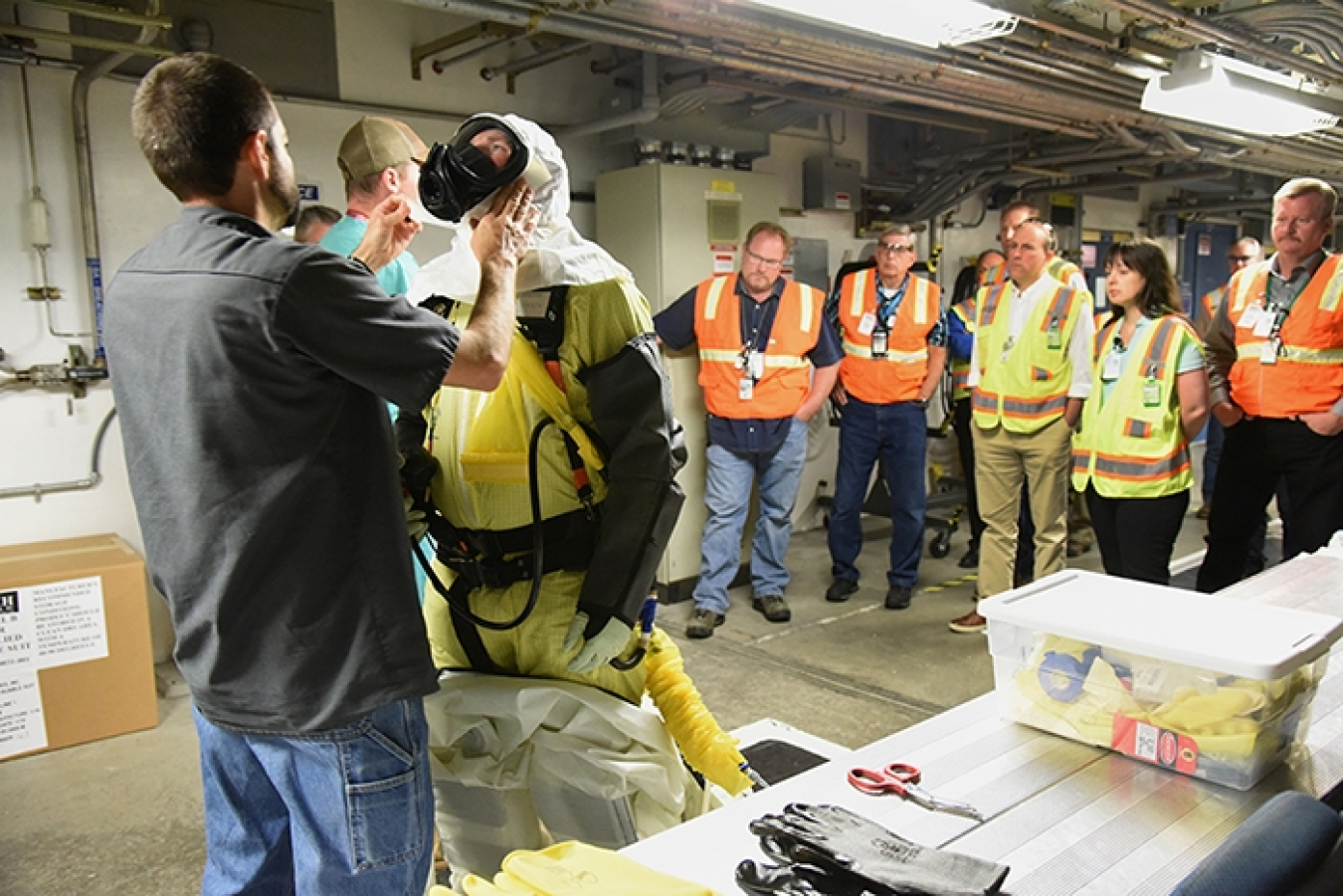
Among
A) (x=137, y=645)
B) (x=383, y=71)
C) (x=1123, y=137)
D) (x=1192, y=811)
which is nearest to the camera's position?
(x=1192, y=811)

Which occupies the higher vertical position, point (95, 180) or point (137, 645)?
point (95, 180)

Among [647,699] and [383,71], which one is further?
[383,71]

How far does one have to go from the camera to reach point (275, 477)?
4.15 feet

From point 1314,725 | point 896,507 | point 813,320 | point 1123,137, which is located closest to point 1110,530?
point 896,507

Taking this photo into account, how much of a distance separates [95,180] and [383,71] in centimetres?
130

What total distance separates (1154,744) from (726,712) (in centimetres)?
224

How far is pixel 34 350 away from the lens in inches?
139

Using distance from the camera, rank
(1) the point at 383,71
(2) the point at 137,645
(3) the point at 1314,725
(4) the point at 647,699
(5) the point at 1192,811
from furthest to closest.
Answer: (1) the point at 383,71 < (2) the point at 137,645 < (4) the point at 647,699 < (3) the point at 1314,725 < (5) the point at 1192,811

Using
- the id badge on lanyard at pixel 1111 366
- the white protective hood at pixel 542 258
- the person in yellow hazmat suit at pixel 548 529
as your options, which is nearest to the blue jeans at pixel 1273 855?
the person in yellow hazmat suit at pixel 548 529

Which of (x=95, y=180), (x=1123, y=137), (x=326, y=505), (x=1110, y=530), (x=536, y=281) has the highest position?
(x=1123, y=137)

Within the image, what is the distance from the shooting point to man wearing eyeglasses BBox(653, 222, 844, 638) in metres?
4.32

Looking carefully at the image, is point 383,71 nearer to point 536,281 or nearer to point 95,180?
point 95,180

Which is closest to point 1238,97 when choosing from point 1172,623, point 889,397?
point 889,397

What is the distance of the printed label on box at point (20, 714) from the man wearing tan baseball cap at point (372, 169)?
1900 millimetres
